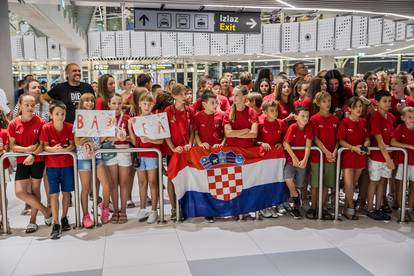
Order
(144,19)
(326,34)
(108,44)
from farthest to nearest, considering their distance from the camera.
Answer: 1. (108,44)
2. (326,34)
3. (144,19)

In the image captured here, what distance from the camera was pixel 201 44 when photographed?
14.8 m

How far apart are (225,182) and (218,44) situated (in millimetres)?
10811

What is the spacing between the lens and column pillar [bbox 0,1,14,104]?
21.3ft

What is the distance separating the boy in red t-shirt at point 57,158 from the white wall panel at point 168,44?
437 inches

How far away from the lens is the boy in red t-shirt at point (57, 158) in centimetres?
433

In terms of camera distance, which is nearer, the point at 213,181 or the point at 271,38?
the point at 213,181

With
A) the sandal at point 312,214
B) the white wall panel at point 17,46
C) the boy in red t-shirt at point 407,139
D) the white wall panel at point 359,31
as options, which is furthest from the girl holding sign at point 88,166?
the white wall panel at point 17,46

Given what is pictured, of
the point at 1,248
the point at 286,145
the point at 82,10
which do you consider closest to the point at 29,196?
the point at 1,248

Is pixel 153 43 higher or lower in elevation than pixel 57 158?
higher

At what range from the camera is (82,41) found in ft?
49.0

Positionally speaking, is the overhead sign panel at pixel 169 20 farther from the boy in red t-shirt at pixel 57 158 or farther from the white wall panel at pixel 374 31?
the white wall panel at pixel 374 31

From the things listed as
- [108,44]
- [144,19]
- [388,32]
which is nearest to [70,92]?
[144,19]

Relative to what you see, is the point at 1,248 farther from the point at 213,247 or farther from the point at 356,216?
the point at 356,216

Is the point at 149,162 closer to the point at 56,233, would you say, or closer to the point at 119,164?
the point at 119,164
